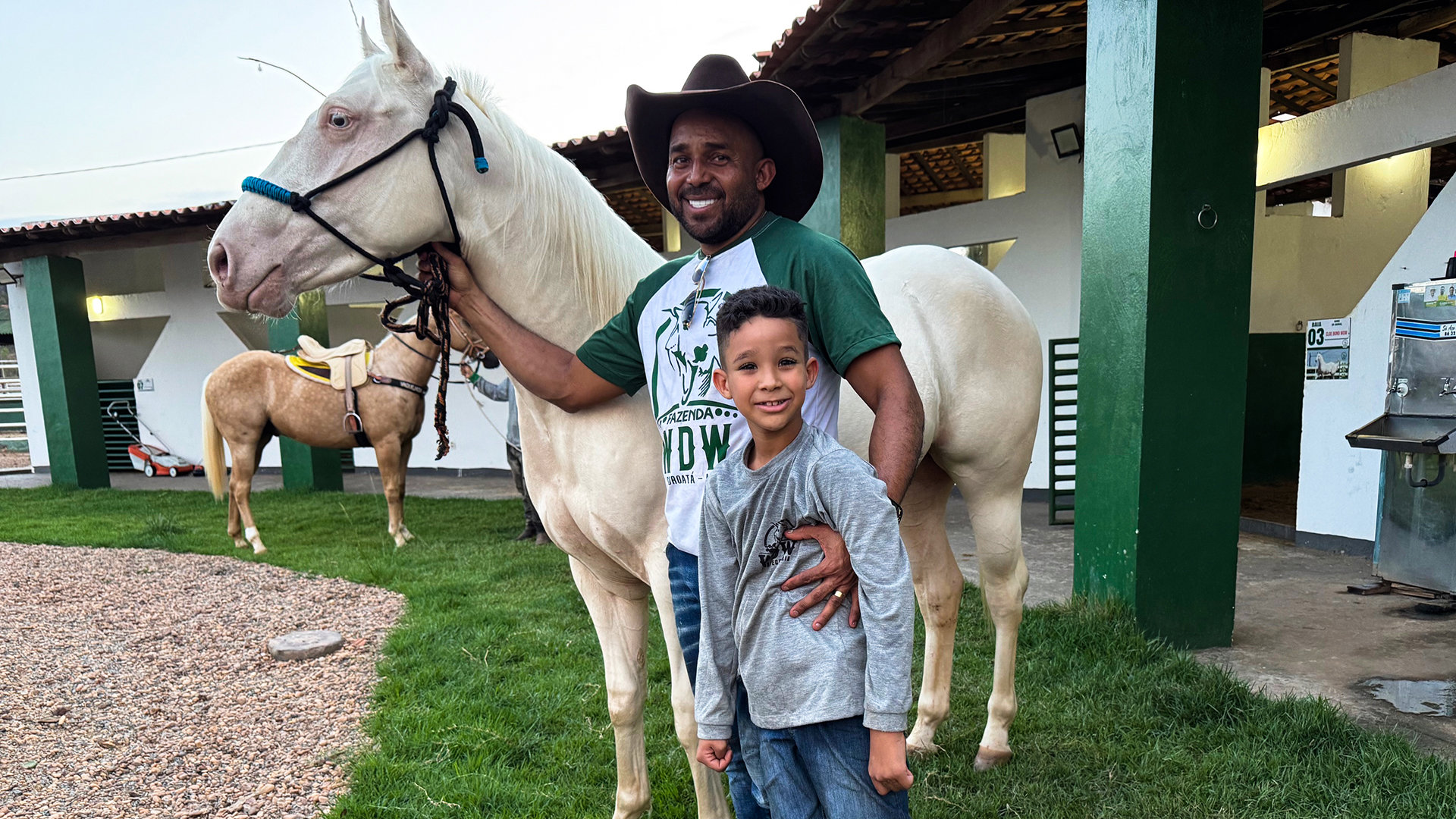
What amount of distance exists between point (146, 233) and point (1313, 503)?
13.0 meters

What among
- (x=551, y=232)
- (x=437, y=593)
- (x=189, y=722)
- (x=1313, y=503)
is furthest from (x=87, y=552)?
(x=1313, y=503)

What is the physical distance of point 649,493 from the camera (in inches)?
74.4

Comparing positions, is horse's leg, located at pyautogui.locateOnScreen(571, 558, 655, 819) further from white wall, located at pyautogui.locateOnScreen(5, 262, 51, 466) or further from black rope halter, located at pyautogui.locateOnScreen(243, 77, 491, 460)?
white wall, located at pyautogui.locateOnScreen(5, 262, 51, 466)

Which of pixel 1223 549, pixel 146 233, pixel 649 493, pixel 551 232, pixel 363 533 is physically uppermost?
pixel 146 233

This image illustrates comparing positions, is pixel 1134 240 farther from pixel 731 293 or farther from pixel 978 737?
pixel 731 293

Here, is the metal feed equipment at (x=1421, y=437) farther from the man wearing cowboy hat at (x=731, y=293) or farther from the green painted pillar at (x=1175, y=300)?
the man wearing cowboy hat at (x=731, y=293)

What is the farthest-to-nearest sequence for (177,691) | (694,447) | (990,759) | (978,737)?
(177,691), (978,737), (990,759), (694,447)

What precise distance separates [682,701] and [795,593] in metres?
0.81

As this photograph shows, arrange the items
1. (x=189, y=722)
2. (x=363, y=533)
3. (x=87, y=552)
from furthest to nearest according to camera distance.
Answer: (x=363, y=533) < (x=87, y=552) < (x=189, y=722)

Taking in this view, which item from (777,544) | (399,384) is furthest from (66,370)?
(777,544)

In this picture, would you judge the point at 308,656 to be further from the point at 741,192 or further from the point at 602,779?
the point at 741,192

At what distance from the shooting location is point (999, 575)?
108 inches

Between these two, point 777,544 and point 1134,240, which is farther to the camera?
point 1134,240

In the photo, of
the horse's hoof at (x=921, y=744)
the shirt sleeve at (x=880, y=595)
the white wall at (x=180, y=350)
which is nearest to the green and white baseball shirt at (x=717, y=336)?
the shirt sleeve at (x=880, y=595)
